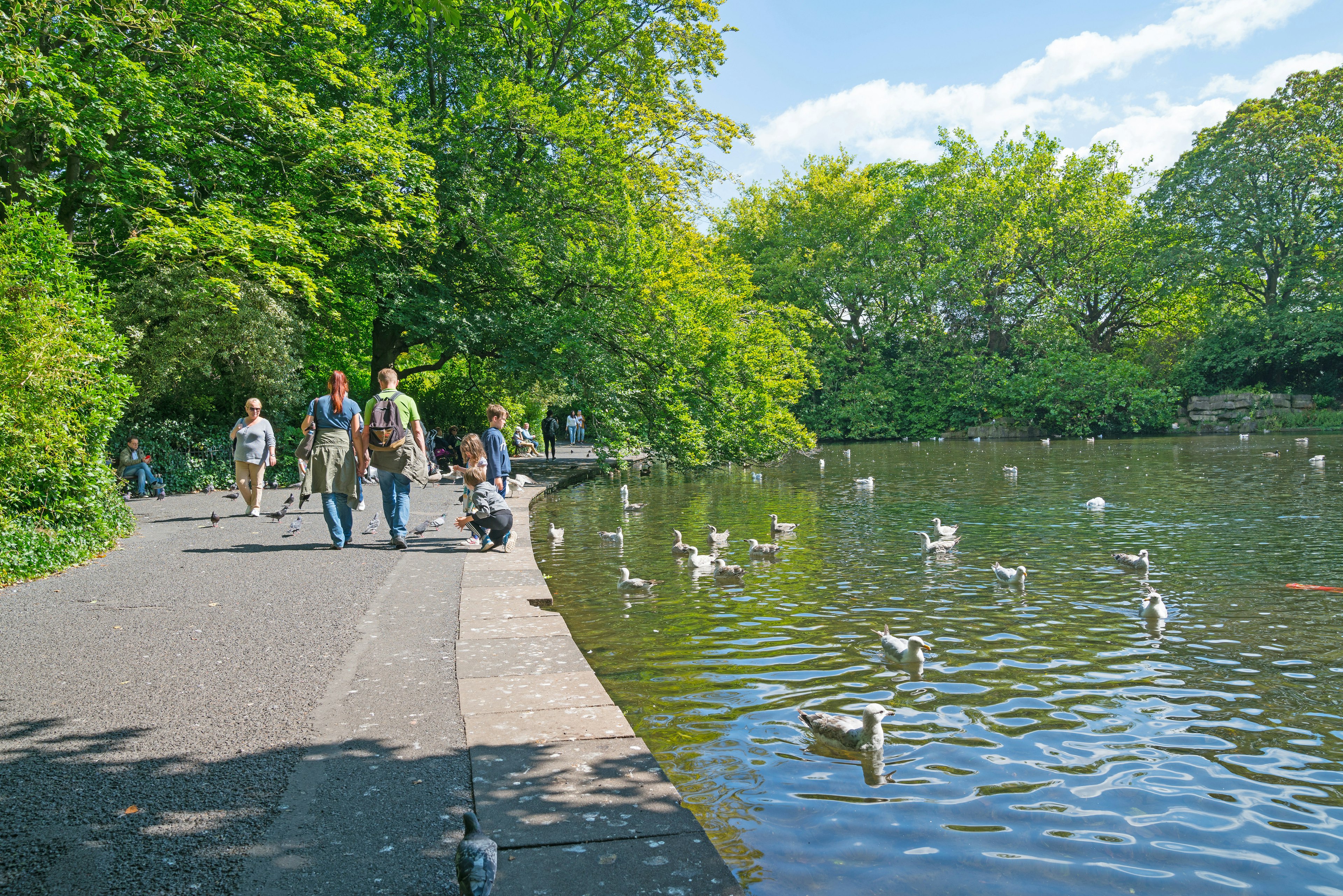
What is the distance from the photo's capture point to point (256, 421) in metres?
14.0

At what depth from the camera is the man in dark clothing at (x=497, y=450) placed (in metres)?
11.6

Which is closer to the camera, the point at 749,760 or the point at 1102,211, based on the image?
the point at 749,760

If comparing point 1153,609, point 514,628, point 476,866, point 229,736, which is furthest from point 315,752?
point 1153,609

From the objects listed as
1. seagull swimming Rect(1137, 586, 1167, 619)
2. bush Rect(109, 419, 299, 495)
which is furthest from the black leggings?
bush Rect(109, 419, 299, 495)

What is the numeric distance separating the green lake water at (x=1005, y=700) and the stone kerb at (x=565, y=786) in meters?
0.52

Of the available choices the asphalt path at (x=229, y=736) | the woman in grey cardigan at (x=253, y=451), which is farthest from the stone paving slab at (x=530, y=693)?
the woman in grey cardigan at (x=253, y=451)

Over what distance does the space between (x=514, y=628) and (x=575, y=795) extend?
300 cm

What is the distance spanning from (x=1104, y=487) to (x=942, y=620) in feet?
42.6

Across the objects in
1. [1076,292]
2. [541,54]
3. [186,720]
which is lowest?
[186,720]

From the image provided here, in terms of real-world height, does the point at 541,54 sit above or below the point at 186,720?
above

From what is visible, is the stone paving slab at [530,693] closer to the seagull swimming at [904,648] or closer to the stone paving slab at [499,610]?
the stone paving slab at [499,610]

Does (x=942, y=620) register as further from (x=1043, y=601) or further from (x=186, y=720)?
(x=186, y=720)

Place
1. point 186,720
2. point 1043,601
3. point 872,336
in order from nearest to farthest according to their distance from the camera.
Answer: point 186,720 → point 1043,601 → point 872,336

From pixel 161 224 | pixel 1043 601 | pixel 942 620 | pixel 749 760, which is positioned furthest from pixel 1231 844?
pixel 161 224
